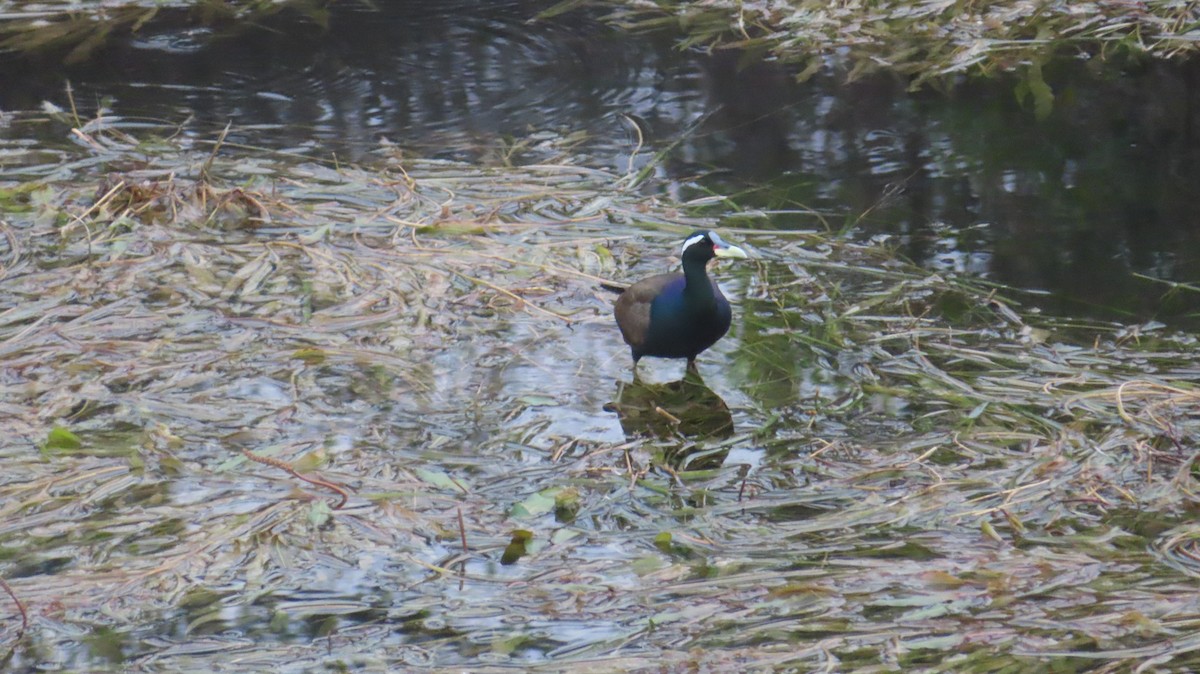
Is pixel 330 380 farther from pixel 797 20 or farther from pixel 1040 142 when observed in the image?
pixel 797 20

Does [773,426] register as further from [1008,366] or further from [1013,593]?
[1013,593]

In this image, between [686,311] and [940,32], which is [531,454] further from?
[940,32]

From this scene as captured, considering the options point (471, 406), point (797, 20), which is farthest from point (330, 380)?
point (797, 20)

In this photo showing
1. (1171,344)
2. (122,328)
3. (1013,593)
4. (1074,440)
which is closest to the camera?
(1013,593)

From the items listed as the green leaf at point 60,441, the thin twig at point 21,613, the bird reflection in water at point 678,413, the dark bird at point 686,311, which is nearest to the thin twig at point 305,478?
the green leaf at point 60,441

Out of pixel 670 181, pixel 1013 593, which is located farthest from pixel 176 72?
pixel 1013 593

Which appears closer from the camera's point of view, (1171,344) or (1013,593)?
(1013,593)

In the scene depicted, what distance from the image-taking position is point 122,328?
Result: 5863mm

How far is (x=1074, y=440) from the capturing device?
4.69 meters

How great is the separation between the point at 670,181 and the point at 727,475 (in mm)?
2991

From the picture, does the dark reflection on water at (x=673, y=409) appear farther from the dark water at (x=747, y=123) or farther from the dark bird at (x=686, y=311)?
the dark water at (x=747, y=123)

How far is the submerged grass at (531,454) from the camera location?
3.80 metres

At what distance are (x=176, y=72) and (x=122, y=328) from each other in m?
4.13

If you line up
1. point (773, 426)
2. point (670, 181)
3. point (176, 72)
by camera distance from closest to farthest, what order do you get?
point (773, 426) → point (670, 181) → point (176, 72)
